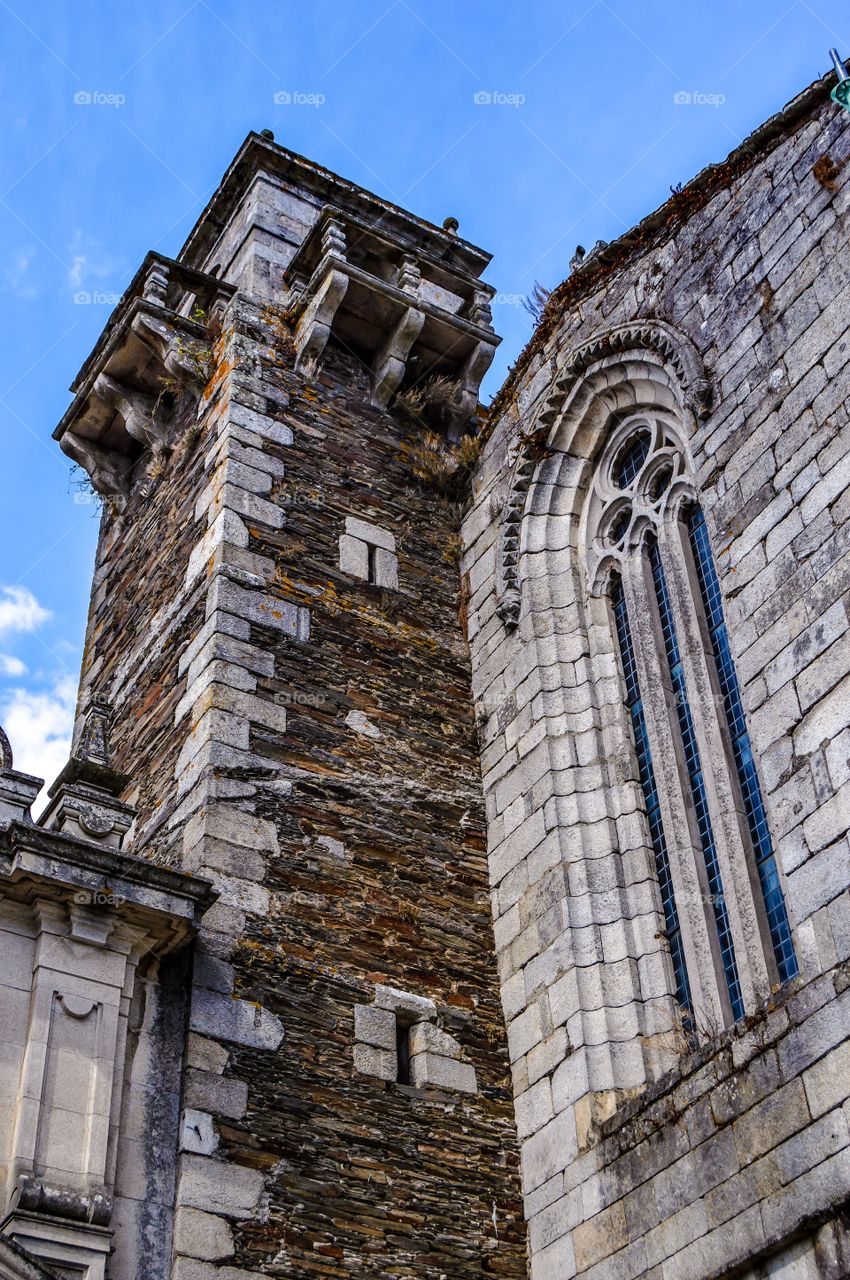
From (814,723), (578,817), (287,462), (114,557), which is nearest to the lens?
(814,723)

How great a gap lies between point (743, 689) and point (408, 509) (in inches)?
162

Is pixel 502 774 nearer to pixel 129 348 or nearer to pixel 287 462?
pixel 287 462

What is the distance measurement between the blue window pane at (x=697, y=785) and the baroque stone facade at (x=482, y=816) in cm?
2

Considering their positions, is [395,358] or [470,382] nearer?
[395,358]

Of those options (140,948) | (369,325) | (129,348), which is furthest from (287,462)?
(140,948)

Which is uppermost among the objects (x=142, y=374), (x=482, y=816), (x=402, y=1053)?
(x=142, y=374)

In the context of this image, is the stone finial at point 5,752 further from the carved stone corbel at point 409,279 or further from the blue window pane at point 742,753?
the carved stone corbel at point 409,279

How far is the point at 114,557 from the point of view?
13.0 metres

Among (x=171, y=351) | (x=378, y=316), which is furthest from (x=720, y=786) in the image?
(x=171, y=351)

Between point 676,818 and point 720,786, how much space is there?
0.40 meters

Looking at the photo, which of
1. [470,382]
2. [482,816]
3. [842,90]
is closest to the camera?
[842,90]

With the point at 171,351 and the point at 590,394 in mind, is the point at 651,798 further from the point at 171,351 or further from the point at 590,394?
the point at 171,351

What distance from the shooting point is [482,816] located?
31.6 feet

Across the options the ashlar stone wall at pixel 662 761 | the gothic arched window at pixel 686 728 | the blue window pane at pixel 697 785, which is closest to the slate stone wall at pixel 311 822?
the ashlar stone wall at pixel 662 761
